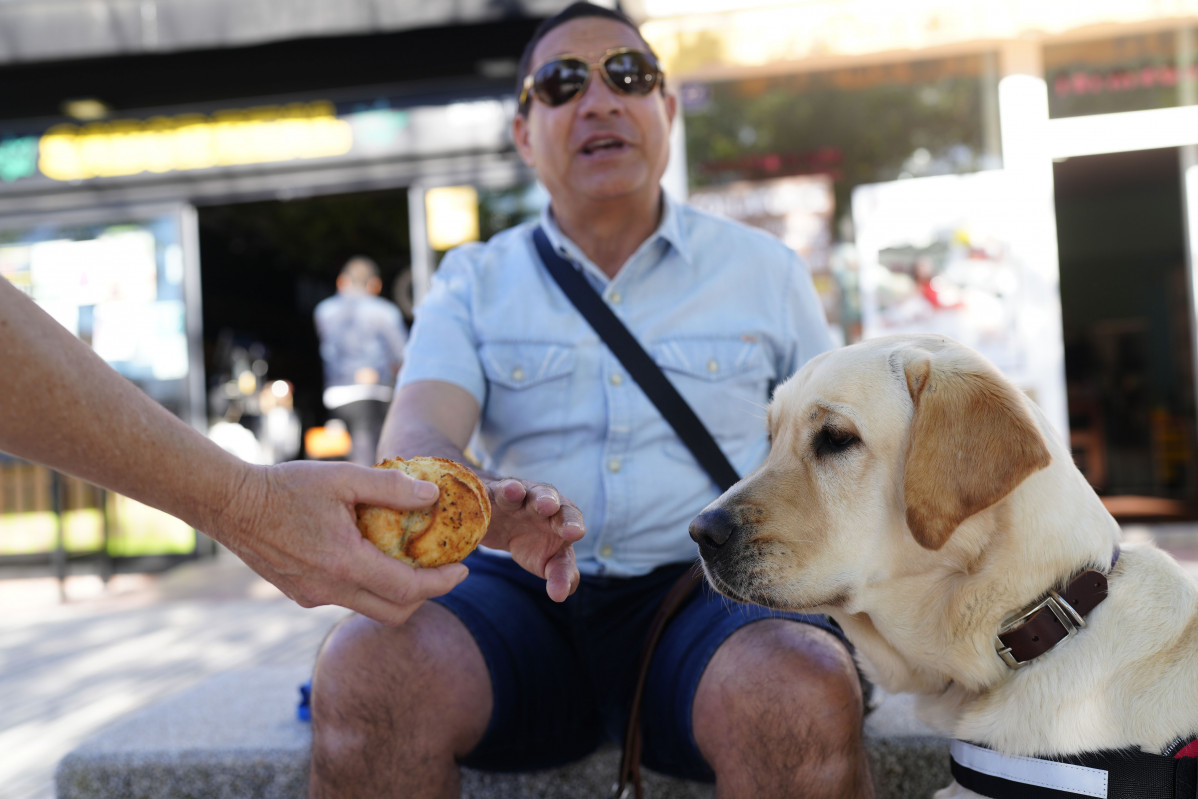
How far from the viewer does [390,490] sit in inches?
58.1

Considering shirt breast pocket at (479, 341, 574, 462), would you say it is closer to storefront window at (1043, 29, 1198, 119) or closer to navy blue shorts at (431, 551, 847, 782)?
navy blue shorts at (431, 551, 847, 782)

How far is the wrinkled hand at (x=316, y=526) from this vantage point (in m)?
1.44

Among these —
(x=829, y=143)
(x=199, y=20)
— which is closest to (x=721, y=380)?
(x=829, y=143)

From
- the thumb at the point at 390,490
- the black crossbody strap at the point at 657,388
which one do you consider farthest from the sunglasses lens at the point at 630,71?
the thumb at the point at 390,490

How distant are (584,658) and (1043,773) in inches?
40.2

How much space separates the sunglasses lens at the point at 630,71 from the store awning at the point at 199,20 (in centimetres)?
434

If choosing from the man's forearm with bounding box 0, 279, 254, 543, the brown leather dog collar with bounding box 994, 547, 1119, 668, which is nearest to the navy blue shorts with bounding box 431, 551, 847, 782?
the brown leather dog collar with bounding box 994, 547, 1119, 668

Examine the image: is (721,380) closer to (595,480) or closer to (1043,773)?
(595,480)

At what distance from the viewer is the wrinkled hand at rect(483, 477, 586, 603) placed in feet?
5.73

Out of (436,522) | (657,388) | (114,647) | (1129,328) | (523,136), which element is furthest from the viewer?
(1129,328)

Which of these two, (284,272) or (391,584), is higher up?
(284,272)

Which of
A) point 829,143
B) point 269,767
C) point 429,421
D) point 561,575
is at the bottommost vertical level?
point 269,767

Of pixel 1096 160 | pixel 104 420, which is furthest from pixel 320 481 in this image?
pixel 1096 160

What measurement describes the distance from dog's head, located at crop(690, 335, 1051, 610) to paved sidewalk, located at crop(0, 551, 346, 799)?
2.41 m
